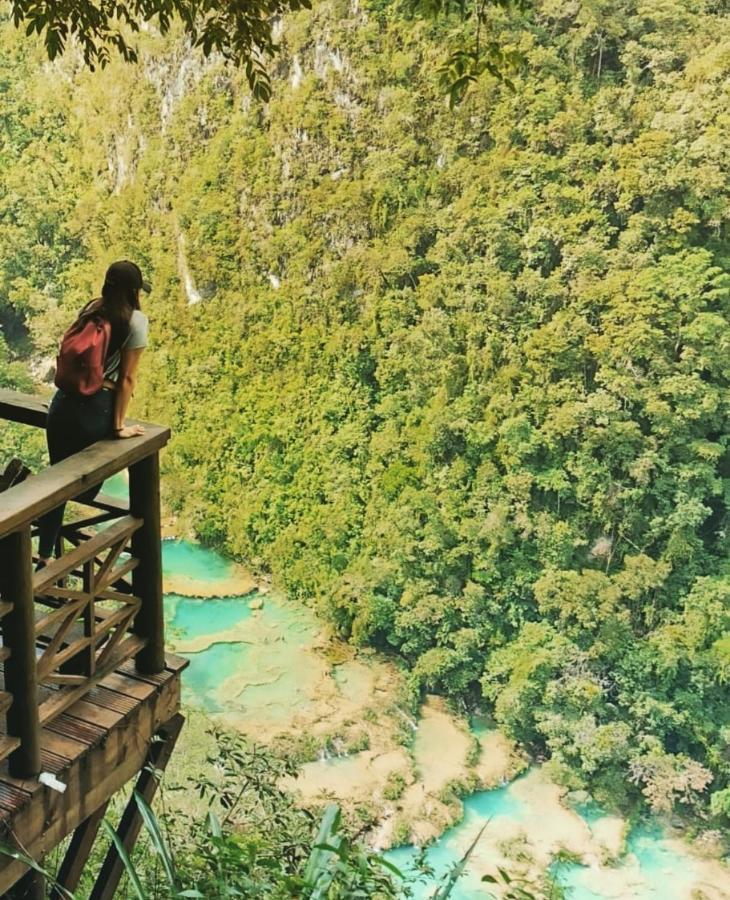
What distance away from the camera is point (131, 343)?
2.03 metres

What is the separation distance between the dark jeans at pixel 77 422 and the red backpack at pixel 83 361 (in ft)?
0.09

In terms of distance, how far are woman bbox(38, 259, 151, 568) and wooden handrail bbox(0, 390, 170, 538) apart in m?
0.04

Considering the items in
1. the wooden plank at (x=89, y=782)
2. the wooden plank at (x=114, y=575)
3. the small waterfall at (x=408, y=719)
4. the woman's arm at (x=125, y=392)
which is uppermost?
the woman's arm at (x=125, y=392)

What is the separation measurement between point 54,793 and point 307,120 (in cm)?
1210

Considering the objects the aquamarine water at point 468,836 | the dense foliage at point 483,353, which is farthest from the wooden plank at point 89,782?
the dense foliage at point 483,353

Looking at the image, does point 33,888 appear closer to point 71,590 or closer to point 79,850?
point 79,850

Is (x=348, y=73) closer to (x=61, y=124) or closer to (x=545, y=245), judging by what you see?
(x=545, y=245)

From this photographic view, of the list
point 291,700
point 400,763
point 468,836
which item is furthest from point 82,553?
point 291,700

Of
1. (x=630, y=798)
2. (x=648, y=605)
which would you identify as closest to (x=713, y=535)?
(x=648, y=605)

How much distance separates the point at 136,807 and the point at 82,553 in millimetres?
646

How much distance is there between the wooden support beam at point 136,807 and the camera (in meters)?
2.19

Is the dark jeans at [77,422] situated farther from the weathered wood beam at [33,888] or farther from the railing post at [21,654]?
the weathered wood beam at [33,888]

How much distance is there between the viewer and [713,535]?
1088cm

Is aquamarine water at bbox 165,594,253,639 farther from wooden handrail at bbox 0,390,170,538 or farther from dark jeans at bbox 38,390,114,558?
dark jeans at bbox 38,390,114,558
